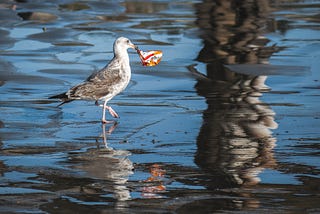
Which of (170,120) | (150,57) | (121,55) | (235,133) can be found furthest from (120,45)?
(235,133)

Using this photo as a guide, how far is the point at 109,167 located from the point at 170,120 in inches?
97.9

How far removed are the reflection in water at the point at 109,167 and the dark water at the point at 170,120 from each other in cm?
2

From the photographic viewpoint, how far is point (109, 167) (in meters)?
9.34

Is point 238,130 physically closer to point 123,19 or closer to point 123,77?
point 123,77

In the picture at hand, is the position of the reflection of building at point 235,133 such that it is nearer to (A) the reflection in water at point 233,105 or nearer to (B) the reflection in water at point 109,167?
(A) the reflection in water at point 233,105

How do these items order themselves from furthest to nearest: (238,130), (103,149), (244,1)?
1. (244,1)
2. (238,130)
3. (103,149)

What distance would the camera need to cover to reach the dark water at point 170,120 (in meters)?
8.28

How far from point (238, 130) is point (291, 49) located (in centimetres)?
651

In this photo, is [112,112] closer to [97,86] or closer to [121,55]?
[97,86]

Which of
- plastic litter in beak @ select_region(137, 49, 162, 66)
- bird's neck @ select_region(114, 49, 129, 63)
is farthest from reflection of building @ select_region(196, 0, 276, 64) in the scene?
bird's neck @ select_region(114, 49, 129, 63)

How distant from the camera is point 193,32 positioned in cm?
1952

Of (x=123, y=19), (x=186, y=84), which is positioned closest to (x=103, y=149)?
(x=186, y=84)

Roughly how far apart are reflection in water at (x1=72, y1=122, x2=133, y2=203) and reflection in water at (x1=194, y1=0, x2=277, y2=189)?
0.77 m

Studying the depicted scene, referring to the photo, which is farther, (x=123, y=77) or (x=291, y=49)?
(x=291, y=49)
